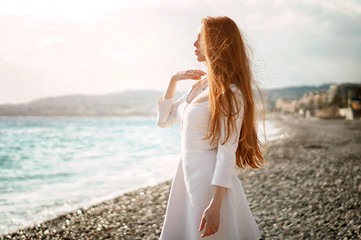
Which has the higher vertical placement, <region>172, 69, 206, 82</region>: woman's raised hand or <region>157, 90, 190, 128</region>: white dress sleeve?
<region>172, 69, 206, 82</region>: woman's raised hand

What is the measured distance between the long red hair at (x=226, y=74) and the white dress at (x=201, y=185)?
2.0 inches

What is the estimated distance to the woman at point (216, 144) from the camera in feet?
5.96

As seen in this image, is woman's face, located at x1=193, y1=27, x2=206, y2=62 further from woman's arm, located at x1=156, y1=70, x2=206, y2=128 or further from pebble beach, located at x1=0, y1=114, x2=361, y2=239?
pebble beach, located at x1=0, y1=114, x2=361, y2=239

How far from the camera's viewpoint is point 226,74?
6.09ft

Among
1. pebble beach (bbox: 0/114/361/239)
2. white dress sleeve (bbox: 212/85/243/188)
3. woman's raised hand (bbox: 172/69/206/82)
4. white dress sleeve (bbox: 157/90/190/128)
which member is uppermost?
woman's raised hand (bbox: 172/69/206/82)

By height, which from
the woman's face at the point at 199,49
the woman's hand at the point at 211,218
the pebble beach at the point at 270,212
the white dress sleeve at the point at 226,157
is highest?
the woman's face at the point at 199,49

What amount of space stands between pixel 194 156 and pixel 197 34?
777 millimetres

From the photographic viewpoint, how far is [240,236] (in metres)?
2.05

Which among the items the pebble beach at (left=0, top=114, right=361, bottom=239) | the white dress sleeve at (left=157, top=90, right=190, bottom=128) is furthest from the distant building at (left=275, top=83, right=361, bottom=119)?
the white dress sleeve at (left=157, top=90, right=190, bottom=128)

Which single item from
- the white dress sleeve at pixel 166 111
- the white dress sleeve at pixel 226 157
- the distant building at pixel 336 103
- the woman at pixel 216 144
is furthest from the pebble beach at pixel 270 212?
the distant building at pixel 336 103

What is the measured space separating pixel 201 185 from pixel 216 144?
0.26 metres

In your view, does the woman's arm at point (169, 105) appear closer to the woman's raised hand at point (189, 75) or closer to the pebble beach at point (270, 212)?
the woman's raised hand at point (189, 75)

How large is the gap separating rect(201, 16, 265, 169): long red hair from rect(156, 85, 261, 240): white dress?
2.0 inches

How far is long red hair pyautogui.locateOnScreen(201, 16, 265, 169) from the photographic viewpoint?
181cm
